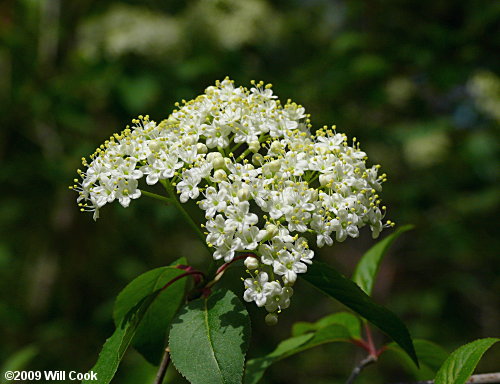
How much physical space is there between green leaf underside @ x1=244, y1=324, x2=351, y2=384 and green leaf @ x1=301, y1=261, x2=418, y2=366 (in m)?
0.30

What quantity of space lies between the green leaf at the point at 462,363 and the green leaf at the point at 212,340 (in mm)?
418

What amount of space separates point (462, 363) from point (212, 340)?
509 mm

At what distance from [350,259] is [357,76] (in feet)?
10.3

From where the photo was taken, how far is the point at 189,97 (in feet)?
9.46

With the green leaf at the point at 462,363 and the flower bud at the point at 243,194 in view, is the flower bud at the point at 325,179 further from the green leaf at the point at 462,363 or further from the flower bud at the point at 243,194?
the green leaf at the point at 462,363

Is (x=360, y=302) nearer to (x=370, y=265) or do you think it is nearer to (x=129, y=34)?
(x=370, y=265)

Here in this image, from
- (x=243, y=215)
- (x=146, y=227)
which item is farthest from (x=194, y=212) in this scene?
(x=243, y=215)

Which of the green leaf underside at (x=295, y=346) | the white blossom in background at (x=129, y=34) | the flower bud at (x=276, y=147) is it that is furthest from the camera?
the white blossom in background at (x=129, y=34)

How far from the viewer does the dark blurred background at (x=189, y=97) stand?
3.10m

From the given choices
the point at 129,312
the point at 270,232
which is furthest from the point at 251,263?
the point at 129,312

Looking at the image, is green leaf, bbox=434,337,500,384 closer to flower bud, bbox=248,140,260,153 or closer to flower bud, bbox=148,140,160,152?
flower bud, bbox=248,140,260,153

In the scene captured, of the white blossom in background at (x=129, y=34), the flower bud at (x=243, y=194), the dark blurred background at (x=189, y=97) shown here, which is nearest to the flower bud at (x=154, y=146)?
the flower bud at (x=243, y=194)

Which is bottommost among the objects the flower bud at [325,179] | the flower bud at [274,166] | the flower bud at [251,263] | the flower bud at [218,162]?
the flower bud at [251,263]

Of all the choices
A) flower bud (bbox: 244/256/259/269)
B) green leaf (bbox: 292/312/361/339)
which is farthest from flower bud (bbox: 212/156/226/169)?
green leaf (bbox: 292/312/361/339)
